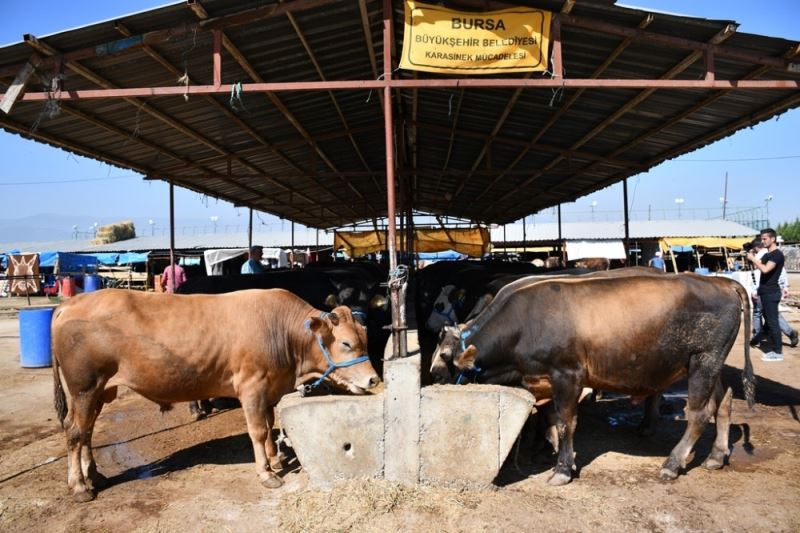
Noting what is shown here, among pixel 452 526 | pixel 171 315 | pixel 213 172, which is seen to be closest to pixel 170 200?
pixel 213 172

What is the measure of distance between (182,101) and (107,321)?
3771 millimetres

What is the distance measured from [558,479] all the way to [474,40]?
4.48 meters

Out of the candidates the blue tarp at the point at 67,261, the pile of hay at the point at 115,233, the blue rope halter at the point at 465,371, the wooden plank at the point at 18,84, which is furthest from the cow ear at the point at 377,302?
the pile of hay at the point at 115,233

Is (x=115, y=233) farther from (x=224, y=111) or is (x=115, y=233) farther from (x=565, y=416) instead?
(x=565, y=416)

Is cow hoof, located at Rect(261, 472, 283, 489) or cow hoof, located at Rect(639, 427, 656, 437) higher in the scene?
cow hoof, located at Rect(261, 472, 283, 489)

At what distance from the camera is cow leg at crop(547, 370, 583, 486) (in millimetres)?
5070

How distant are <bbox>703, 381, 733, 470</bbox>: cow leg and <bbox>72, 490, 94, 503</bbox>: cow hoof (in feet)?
19.4

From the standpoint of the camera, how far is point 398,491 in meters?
4.73

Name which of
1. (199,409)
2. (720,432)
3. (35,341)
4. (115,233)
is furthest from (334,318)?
(115,233)

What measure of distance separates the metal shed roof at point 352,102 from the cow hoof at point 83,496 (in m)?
3.97

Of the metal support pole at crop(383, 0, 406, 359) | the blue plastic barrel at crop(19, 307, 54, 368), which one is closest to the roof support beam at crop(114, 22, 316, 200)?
the metal support pole at crop(383, 0, 406, 359)

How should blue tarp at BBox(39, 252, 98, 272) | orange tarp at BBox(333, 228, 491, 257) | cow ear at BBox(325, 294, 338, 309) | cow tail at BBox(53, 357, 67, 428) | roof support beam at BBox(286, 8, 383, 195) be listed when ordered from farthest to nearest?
1. blue tarp at BBox(39, 252, 98, 272)
2. orange tarp at BBox(333, 228, 491, 257)
3. cow ear at BBox(325, 294, 338, 309)
4. roof support beam at BBox(286, 8, 383, 195)
5. cow tail at BBox(53, 357, 67, 428)

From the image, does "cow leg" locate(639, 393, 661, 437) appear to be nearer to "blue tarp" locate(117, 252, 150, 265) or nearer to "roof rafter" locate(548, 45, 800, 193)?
"roof rafter" locate(548, 45, 800, 193)

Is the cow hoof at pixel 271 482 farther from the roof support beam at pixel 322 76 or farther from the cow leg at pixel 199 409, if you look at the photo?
the roof support beam at pixel 322 76
